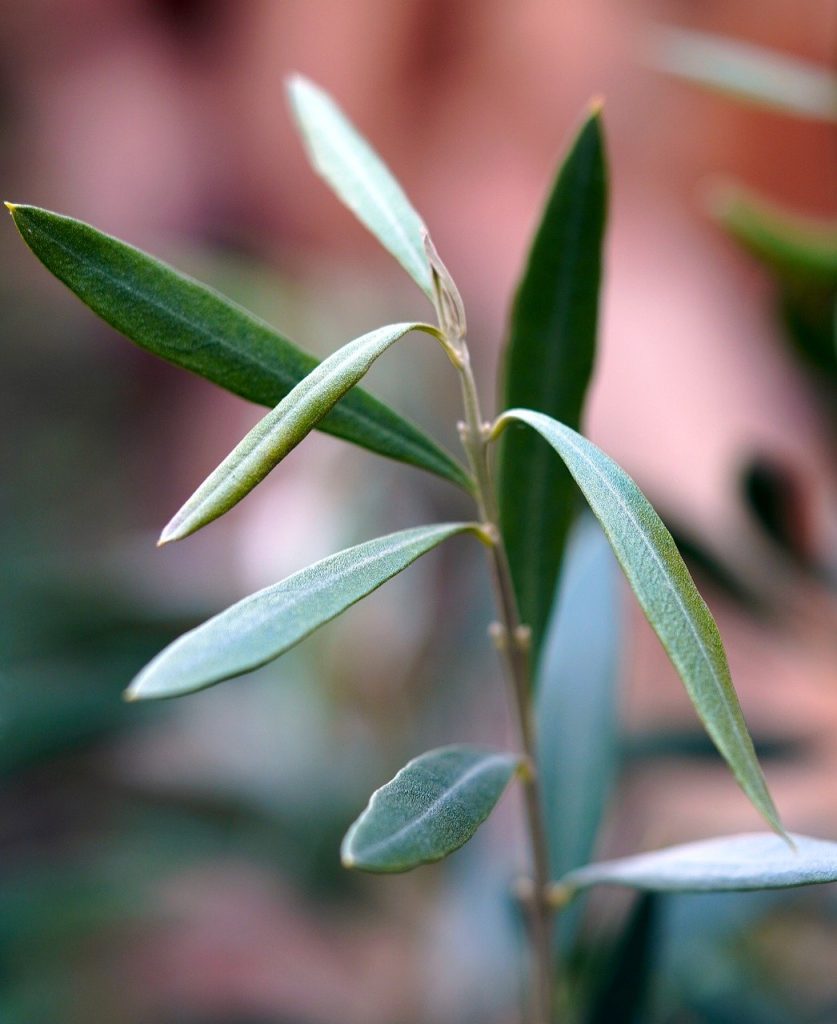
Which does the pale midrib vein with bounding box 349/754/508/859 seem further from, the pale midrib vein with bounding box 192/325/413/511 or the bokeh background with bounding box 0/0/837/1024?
the bokeh background with bounding box 0/0/837/1024

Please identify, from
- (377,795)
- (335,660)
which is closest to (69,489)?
(335,660)

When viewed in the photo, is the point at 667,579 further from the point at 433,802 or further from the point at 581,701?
the point at 581,701

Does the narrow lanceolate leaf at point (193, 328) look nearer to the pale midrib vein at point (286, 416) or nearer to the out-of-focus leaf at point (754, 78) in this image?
the pale midrib vein at point (286, 416)

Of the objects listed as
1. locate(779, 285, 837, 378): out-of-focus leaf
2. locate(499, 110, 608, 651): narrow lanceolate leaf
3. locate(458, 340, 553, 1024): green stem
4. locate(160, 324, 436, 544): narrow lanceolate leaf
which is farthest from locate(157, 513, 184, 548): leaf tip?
locate(779, 285, 837, 378): out-of-focus leaf

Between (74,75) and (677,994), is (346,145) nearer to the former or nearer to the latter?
(677,994)

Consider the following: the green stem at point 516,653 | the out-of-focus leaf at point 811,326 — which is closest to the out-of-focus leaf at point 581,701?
the green stem at point 516,653

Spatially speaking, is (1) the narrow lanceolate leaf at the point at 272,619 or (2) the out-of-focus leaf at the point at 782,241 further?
(2) the out-of-focus leaf at the point at 782,241
